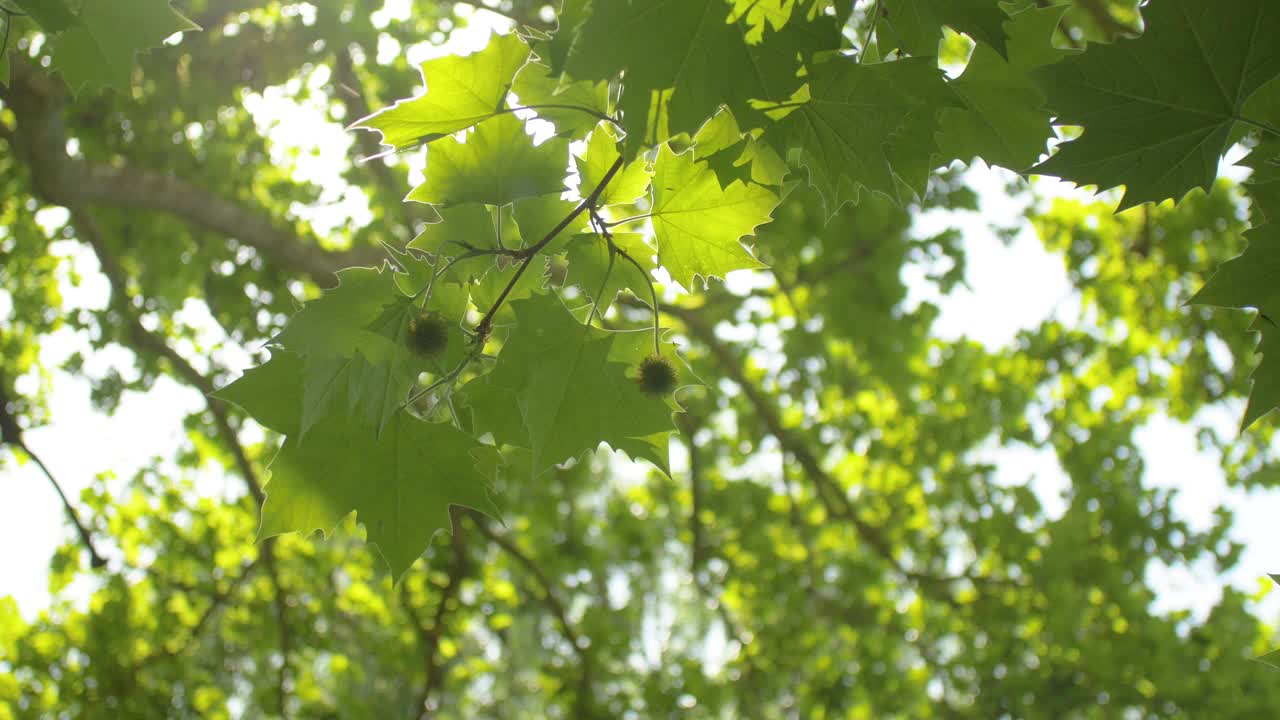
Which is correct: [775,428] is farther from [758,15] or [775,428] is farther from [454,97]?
[758,15]

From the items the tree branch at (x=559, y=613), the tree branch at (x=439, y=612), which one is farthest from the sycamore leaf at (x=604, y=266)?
the tree branch at (x=439, y=612)

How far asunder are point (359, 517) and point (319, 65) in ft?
15.6

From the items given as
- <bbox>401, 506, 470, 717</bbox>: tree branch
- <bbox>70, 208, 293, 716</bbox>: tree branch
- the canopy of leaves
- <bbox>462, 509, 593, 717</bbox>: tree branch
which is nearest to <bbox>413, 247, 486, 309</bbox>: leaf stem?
the canopy of leaves

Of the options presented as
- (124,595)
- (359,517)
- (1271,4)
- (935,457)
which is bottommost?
(124,595)

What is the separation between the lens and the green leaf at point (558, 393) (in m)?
1.46

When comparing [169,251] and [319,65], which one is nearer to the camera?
[319,65]

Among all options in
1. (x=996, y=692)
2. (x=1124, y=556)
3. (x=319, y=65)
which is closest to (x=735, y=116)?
(x=319, y=65)

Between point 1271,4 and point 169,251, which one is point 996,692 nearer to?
point 1271,4

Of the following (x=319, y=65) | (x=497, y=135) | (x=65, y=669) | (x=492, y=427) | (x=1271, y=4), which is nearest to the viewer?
(x=1271, y=4)

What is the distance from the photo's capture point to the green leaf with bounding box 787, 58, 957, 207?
125 centimetres

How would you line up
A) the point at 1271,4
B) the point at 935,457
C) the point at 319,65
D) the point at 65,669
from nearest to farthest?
the point at 1271,4
the point at 319,65
the point at 65,669
the point at 935,457

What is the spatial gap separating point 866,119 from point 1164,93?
1.47ft

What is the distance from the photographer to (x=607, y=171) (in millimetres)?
1496

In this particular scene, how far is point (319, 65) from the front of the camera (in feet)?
17.9
